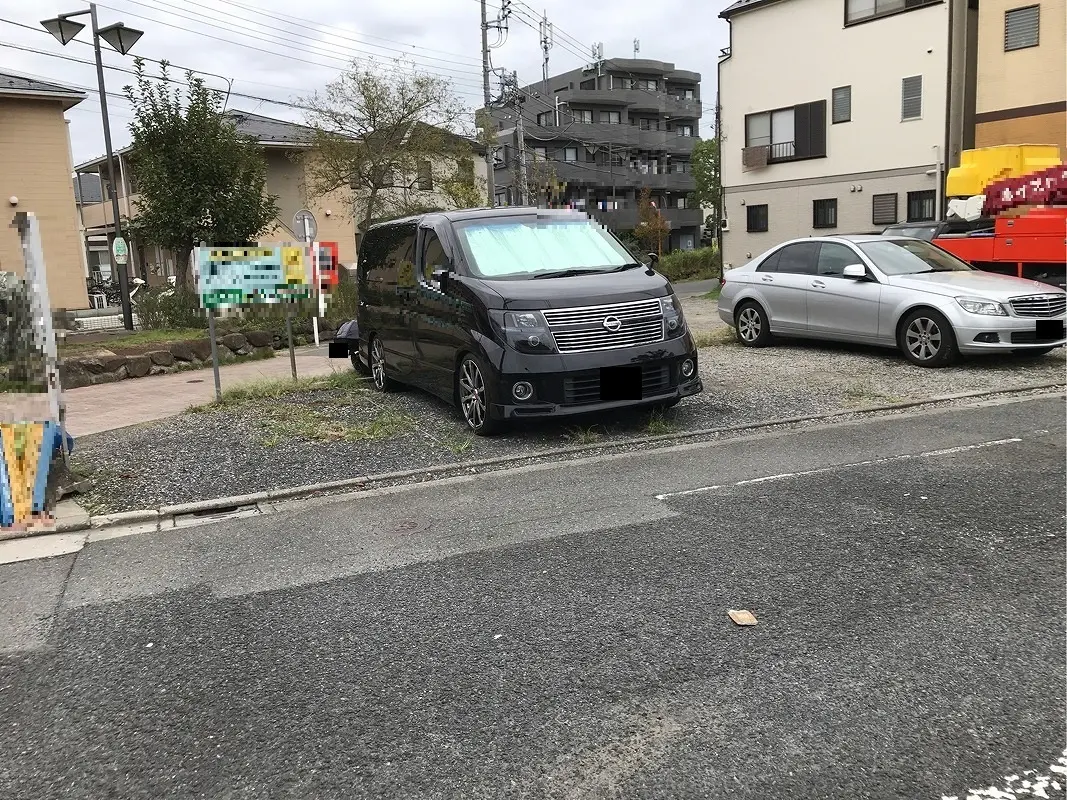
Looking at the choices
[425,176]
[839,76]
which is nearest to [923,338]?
[839,76]

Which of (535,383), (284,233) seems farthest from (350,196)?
(535,383)

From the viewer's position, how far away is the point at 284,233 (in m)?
31.2

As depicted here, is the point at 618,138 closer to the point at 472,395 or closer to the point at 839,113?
the point at 839,113

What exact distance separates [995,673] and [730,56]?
27.0m

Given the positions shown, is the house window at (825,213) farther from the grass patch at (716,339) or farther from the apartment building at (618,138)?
the apartment building at (618,138)

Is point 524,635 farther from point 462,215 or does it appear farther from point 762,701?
point 462,215

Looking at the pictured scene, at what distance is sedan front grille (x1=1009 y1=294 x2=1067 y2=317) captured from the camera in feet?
29.3

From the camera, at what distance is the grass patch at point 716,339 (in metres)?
11.9

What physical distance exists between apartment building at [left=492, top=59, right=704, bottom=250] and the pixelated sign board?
149 ft

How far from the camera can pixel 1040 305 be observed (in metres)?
8.97

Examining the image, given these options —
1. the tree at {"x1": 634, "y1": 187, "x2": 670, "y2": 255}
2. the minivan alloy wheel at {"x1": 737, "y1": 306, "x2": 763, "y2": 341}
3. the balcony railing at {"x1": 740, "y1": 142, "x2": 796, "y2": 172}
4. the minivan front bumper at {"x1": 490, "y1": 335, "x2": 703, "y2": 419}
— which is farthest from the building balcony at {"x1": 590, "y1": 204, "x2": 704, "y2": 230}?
the minivan front bumper at {"x1": 490, "y1": 335, "x2": 703, "y2": 419}

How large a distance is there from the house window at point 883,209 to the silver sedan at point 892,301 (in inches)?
570

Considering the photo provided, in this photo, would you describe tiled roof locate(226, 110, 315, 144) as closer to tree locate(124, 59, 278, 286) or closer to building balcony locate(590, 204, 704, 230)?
tree locate(124, 59, 278, 286)

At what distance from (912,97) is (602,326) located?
20317 mm
